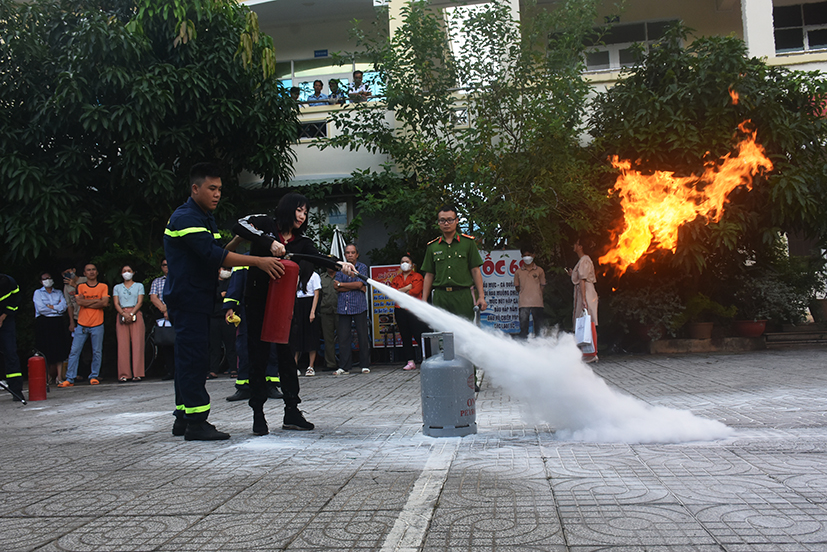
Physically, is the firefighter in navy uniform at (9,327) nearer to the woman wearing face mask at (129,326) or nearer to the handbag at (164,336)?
the handbag at (164,336)

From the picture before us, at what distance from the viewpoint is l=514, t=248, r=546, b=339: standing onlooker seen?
→ 13430 millimetres

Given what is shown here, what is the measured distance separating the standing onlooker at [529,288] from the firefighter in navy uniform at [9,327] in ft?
27.7

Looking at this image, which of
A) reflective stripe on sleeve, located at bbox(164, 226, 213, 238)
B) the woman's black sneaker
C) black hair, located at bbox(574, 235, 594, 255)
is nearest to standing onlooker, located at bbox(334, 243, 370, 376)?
black hair, located at bbox(574, 235, 594, 255)

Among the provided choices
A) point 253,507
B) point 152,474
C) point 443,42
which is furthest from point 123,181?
point 253,507

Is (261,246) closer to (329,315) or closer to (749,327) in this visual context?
(329,315)

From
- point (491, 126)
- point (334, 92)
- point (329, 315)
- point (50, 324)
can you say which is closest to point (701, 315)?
point (491, 126)

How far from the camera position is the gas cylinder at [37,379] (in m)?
9.69

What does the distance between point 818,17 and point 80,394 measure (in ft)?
67.8

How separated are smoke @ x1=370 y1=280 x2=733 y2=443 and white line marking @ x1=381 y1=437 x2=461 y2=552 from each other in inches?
38.6

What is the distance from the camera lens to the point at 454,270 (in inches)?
304

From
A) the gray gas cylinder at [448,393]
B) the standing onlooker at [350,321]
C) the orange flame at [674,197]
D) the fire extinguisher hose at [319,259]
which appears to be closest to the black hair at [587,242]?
the orange flame at [674,197]

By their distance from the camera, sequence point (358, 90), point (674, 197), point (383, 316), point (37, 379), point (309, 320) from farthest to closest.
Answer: point (358, 90)
point (383, 316)
point (674, 197)
point (309, 320)
point (37, 379)

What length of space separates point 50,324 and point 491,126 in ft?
29.2

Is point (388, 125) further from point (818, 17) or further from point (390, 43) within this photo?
point (818, 17)
